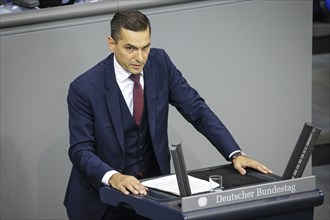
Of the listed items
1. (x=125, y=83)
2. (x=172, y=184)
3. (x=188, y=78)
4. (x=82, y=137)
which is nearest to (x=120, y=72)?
(x=125, y=83)

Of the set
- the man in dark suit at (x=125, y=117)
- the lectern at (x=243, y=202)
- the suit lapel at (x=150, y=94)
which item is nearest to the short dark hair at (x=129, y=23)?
the man in dark suit at (x=125, y=117)

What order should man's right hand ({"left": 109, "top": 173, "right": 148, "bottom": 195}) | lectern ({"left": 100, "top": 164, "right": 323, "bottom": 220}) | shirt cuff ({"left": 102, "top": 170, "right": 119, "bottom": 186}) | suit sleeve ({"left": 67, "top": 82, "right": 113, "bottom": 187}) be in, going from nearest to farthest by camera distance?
lectern ({"left": 100, "top": 164, "right": 323, "bottom": 220}), man's right hand ({"left": 109, "top": 173, "right": 148, "bottom": 195}), shirt cuff ({"left": 102, "top": 170, "right": 119, "bottom": 186}), suit sleeve ({"left": 67, "top": 82, "right": 113, "bottom": 187})

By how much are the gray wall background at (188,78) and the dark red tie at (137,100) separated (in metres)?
0.97

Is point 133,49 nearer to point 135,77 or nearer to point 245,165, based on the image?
point 135,77

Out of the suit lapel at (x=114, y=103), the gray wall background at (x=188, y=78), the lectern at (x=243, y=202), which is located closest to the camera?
the lectern at (x=243, y=202)

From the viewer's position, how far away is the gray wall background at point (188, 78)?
168 inches

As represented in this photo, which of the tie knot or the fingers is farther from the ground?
the tie knot

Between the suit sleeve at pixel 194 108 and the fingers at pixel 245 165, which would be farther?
the suit sleeve at pixel 194 108

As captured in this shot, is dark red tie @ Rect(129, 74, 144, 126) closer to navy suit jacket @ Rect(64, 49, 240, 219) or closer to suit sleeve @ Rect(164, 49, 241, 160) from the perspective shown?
navy suit jacket @ Rect(64, 49, 240, 219)

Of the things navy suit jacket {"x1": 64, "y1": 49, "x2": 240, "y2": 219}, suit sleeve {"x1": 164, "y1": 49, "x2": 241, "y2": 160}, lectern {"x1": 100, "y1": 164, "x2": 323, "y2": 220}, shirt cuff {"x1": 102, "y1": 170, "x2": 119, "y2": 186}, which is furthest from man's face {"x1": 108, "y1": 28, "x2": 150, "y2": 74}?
lectern {"x1": 100, "y1": 164, "x2": 323, "y2": 220}

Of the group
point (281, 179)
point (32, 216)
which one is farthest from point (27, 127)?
point (281, 179)

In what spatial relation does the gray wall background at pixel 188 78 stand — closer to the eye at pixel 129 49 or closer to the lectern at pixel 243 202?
the eye at pixel 129 49

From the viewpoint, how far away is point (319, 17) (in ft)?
20.2

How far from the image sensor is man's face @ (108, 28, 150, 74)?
3.25m
